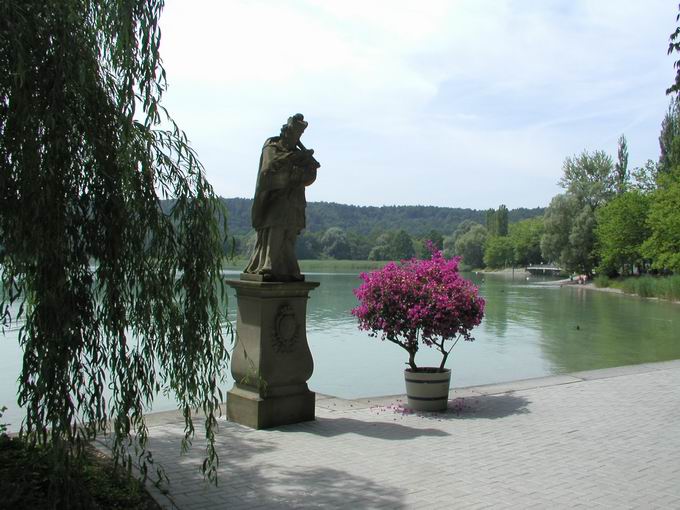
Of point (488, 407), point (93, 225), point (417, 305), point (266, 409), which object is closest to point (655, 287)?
point (488, 407)

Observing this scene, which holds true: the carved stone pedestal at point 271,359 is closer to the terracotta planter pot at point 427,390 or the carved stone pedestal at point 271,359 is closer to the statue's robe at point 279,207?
the statue's robe at point 279,207

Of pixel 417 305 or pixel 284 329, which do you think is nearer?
pixel 284 329

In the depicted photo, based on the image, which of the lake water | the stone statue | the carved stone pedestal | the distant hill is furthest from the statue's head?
the distant hill

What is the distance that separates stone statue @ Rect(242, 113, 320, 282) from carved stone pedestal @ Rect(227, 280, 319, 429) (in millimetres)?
225

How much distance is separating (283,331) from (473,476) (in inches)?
108

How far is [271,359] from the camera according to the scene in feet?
24.4

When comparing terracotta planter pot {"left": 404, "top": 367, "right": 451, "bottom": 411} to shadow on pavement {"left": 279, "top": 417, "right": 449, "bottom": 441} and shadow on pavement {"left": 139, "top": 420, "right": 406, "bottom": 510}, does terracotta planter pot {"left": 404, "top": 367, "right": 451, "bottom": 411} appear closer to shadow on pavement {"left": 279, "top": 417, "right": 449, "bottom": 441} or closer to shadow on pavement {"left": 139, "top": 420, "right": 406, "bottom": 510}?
shadow on pavement {"left": 279, "top": 417, "right": 449, "bottom": 441}

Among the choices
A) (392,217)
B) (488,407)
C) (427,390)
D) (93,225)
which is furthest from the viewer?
(392,217)

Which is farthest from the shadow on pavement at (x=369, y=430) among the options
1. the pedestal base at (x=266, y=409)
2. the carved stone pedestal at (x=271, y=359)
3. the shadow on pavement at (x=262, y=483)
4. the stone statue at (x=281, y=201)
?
the stone statue at (x=281, y=201)

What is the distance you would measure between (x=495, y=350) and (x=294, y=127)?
11.4 metres

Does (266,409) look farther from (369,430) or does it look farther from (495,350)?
(495,350)

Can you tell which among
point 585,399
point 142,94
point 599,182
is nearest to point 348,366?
point 585,399

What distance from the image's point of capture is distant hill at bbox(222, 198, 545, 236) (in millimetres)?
145375

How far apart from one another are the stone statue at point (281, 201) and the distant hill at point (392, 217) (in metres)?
121
